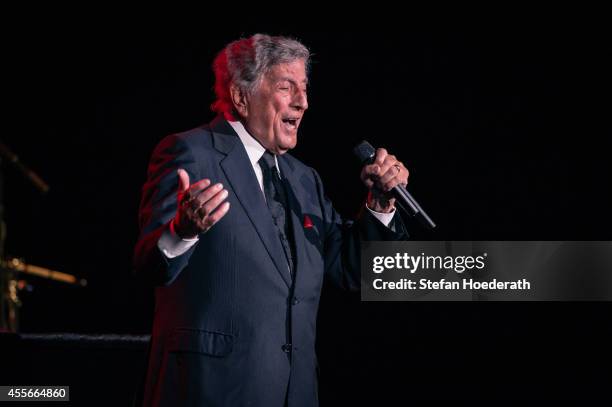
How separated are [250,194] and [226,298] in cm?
27

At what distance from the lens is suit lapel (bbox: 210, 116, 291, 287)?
1.68 metres

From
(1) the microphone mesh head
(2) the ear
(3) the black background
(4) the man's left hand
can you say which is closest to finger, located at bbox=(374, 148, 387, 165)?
(4) the man's left hand

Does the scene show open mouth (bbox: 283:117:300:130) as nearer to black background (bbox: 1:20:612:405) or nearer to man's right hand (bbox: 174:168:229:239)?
man's right hand (bbox: 174:168:229:239)

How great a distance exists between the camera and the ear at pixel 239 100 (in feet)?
6.35

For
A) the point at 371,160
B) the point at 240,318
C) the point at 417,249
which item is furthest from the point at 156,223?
the point at 417,249

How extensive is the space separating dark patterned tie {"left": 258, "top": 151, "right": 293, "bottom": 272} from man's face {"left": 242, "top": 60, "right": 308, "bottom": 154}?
0.05 meters

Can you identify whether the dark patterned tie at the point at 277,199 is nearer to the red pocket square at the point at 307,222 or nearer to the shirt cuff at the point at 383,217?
the red pocket square at the point at 307,222

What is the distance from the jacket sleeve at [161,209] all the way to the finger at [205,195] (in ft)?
0.50

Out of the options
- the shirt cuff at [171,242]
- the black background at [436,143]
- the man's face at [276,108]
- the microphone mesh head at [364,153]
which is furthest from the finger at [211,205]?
the black background at [436,143]

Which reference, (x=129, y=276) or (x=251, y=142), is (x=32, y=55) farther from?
(x=251, y=142)

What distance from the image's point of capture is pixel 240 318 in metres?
1.60

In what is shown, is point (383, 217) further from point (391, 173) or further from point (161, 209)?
point (161, 209)

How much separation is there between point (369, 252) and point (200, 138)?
0.62 m

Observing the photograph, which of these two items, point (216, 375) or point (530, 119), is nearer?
point (216, 375)
